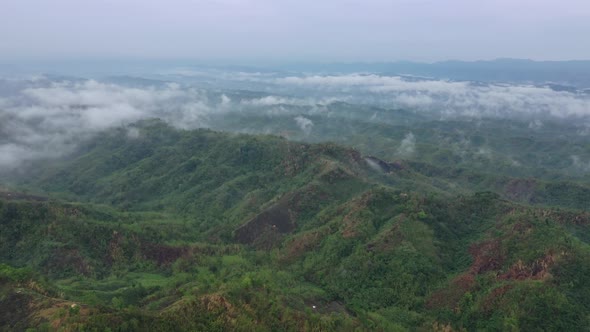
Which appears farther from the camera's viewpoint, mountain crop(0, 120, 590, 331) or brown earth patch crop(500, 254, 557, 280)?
brown earth patch crop(500, 254, 557, 280)

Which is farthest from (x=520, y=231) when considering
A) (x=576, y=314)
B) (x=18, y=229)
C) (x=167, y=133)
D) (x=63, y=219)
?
(x=167, y=133)

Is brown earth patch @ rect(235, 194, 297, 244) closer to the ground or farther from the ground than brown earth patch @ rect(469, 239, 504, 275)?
closer to the ground

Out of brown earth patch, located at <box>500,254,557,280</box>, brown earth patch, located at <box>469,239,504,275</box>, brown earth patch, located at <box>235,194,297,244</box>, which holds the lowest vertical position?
brown earth patch, located at <box>235,194,297,244</box>

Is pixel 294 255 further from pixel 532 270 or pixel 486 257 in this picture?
pixel 532 270

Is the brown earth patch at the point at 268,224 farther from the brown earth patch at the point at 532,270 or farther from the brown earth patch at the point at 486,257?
the brown earth patch at the point at 532,270

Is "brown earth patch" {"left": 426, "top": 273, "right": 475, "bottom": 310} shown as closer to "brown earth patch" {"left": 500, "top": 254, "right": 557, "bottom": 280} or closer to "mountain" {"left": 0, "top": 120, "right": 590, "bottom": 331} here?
"mountain" {"left": 0, "top": 120, "right": 590, "bottom": 331}

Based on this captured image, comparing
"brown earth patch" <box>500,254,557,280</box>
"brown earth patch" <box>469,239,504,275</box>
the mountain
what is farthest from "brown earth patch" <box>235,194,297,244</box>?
"brown earth patch" <box>500,254,557,280</box>

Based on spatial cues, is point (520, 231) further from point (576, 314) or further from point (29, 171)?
point (29, 171)

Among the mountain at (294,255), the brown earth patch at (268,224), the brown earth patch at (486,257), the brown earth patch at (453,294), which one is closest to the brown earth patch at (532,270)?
the mountain at (294,255)
